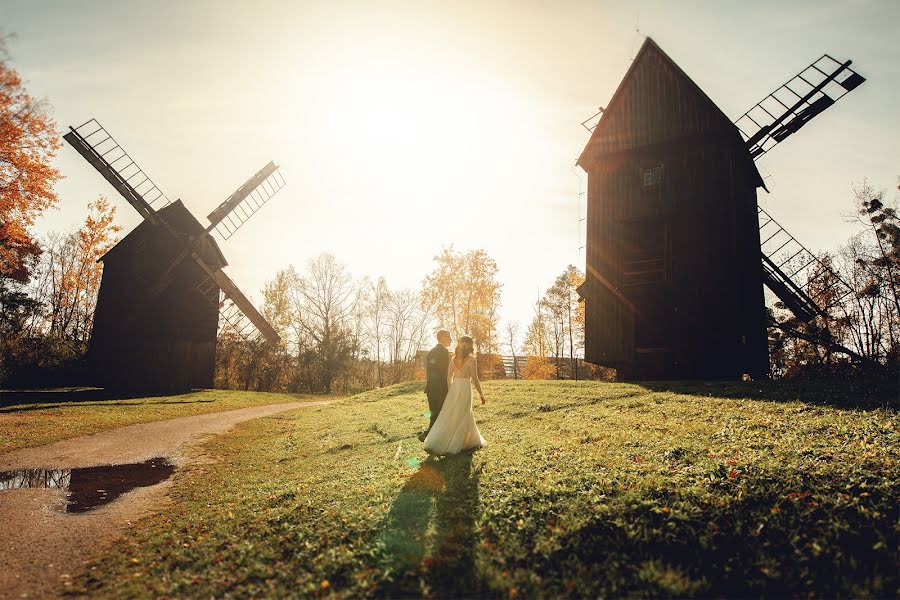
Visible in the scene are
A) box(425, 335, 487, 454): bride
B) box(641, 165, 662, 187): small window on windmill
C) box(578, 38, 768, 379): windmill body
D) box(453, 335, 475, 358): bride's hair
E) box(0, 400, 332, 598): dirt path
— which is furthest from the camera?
box(641, 165, 662, 187): small window on windmill

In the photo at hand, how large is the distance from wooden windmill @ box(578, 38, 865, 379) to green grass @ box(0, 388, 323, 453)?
919 inches

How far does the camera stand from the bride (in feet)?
33.5

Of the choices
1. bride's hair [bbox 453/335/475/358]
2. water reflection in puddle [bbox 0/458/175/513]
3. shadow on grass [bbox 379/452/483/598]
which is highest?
bride's hair [bbox 453/335/475/358]

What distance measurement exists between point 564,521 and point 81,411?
88.5ft

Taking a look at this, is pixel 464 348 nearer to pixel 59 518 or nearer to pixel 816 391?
pixel 59 518

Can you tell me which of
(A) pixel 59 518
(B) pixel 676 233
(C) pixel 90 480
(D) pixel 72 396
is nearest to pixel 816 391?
(B) pixel 676 233

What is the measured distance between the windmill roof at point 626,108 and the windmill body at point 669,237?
53 millimetres

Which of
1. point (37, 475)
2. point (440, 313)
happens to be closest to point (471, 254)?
point (440, 313)

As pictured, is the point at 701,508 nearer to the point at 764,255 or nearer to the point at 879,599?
the point at 879,599

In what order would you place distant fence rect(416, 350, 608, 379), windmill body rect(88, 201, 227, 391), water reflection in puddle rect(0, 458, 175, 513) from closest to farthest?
water reflection in puddle rect(0, 458, 175, 513)
windmill body rect(88, 201, 227, 391)
distant fence rect(416, 350, 608, 379)

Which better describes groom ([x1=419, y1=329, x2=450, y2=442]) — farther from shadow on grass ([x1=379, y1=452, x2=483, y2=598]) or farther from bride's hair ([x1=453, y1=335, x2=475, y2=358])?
shadow on grass ([x1=379, y1=452, x2=483, y2=598])

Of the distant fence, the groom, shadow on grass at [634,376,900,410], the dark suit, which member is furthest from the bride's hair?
the distant fence

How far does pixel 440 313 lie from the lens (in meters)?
49.3

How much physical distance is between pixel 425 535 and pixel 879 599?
494cm
